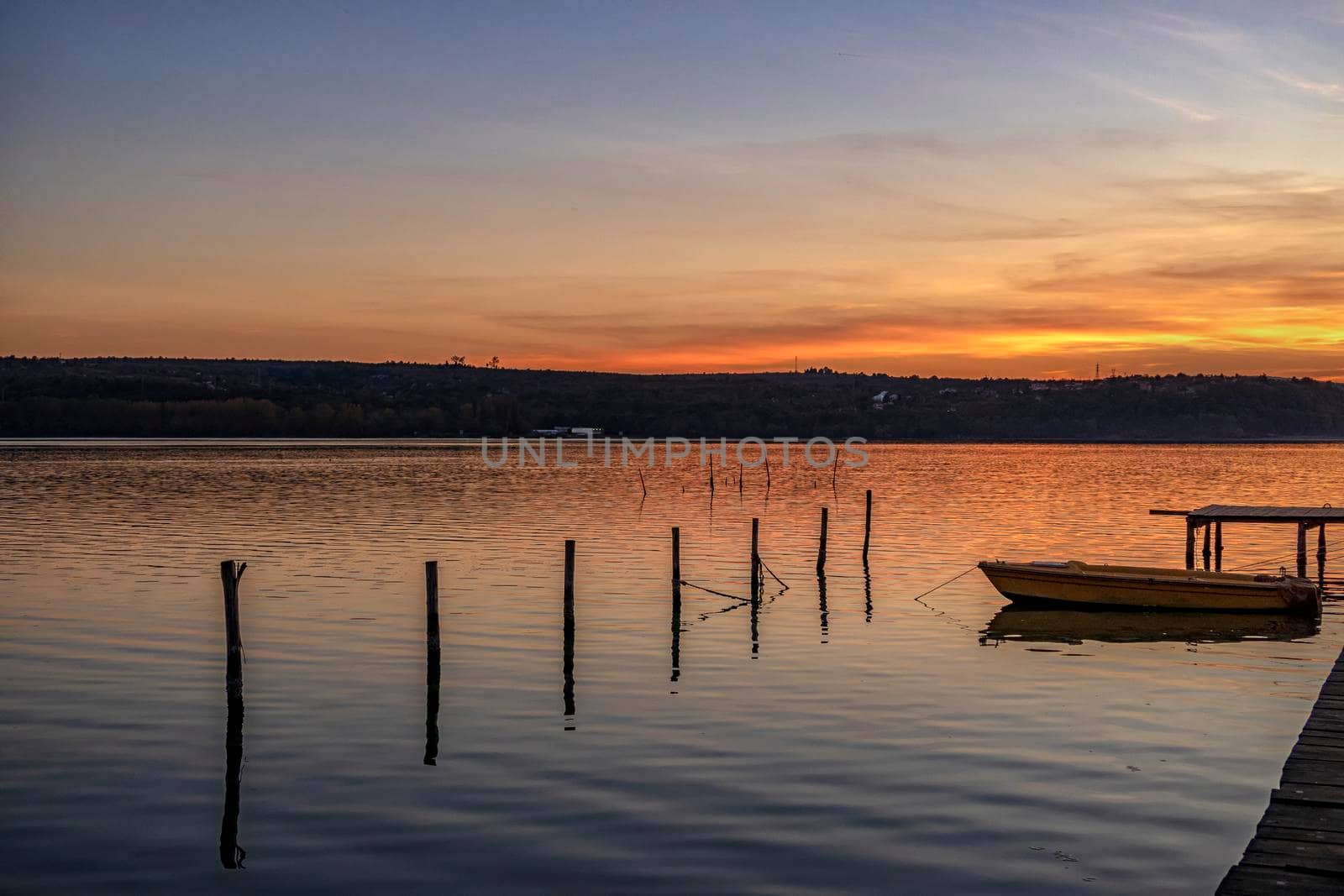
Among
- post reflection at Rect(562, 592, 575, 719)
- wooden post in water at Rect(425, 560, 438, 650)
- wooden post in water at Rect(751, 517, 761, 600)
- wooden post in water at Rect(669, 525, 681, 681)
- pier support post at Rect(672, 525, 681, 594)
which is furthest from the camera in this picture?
wooden post in water at Rect(751, 517, 761, 600)

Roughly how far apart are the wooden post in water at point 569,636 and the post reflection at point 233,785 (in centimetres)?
434

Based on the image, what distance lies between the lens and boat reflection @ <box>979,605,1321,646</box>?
1038 inches

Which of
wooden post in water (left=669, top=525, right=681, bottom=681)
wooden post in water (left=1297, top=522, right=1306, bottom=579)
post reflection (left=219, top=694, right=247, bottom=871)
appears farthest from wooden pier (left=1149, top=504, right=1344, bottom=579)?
post reflection (left=219, top=694, right=247, bottom=871)

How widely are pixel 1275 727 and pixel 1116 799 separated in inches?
199

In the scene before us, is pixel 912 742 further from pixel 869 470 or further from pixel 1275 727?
pixel 869 470

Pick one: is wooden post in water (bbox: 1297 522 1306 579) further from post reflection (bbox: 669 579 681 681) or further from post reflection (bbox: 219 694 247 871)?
post reflection (bbox: 219 694 247 871)

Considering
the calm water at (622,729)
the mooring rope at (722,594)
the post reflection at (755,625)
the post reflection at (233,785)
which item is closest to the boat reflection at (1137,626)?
the calm water at (622,729)

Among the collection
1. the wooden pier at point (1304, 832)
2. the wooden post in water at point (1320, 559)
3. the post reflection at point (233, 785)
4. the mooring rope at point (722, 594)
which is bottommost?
the post reflection at point (233, 785)

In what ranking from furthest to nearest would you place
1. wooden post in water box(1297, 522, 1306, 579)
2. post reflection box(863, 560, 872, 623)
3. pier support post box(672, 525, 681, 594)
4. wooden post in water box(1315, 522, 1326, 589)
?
wooden post in water box(1315, 522, 1326, 589), wooden post in water box(1297, 522, 1306, 579), post reflection box(863, 560, 872, 623), pier support post box(672, 525, 681, 594)

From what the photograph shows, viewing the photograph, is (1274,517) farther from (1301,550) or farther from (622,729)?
(622,729)

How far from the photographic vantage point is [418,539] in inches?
1784

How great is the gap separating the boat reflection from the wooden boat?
200 mm

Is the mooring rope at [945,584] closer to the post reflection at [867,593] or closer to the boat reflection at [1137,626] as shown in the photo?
the post reflection at [867,593]

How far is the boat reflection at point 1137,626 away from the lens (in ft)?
86.5
